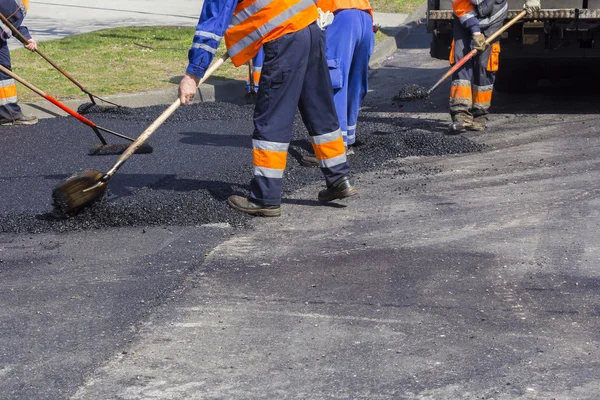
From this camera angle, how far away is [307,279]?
4.72 m

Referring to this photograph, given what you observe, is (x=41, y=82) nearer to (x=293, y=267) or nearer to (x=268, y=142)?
(x=268, y=142)

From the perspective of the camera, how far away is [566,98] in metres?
10.2

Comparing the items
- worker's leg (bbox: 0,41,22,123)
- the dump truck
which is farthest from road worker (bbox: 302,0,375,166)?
worker's leg (bbox: 0,41,22,123)

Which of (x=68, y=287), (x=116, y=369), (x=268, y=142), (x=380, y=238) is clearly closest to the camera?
(x=116, y=369)

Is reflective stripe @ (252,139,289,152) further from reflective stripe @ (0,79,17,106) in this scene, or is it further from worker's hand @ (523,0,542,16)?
worker's hand @ (523,0,542,16)

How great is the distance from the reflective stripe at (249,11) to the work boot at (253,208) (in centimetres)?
102

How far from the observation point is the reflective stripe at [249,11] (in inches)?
223

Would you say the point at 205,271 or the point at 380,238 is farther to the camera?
the point at 380,238

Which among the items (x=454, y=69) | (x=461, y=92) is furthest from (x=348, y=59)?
(x=461, y=92)

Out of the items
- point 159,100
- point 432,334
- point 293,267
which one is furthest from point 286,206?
point 159,100

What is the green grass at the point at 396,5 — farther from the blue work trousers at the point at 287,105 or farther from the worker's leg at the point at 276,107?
the worker's leg at the point at 276,107

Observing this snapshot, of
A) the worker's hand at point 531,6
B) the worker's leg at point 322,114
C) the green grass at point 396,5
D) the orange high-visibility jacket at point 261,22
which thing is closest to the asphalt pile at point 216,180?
the worker's leg at point 322,114

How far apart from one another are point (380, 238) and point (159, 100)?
5082 mm

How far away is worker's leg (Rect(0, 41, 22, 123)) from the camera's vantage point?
28.5ft
